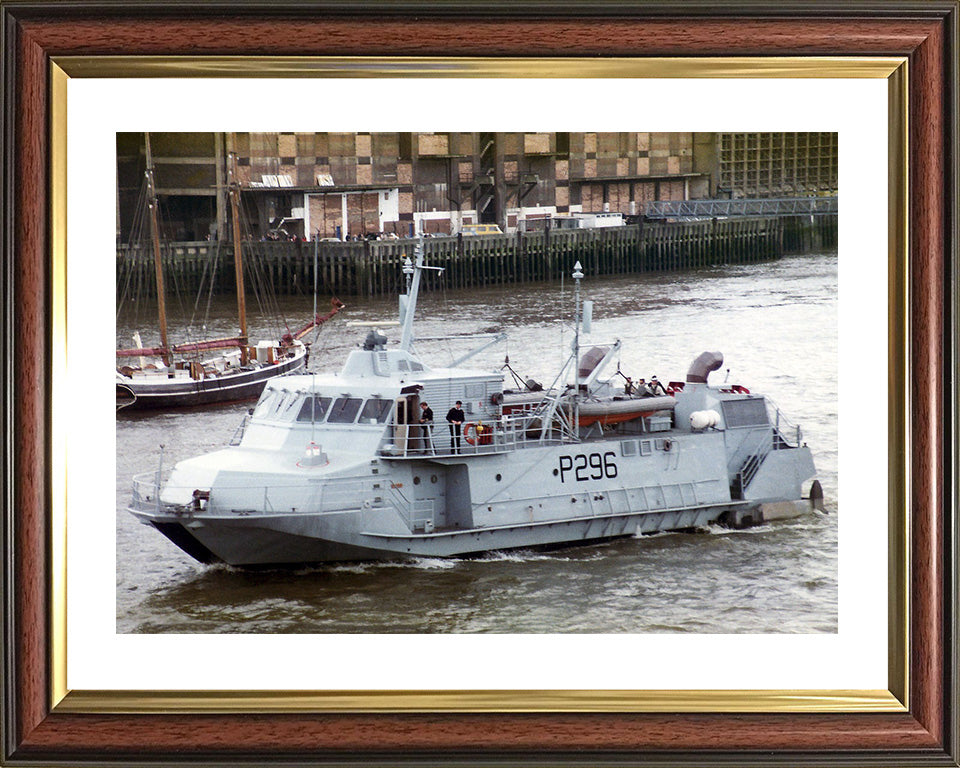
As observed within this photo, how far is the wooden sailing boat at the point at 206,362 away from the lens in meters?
5.07

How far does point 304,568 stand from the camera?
6.12 metres

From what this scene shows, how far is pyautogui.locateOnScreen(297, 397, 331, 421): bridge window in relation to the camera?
25.4ft

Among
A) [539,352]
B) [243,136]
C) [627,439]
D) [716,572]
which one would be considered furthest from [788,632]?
[627,439]

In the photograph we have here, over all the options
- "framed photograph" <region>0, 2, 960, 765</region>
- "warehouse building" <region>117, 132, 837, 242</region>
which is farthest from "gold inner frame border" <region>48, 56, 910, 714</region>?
"warehouse building" <region>117, 132, 837, 242</region>

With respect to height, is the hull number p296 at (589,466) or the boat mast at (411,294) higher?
the boat mast at (411,294)

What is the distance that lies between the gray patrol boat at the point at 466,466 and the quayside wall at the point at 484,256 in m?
0.16

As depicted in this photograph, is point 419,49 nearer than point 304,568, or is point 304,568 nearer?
point 419,49

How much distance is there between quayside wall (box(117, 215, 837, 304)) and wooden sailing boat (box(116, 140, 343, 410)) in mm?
160

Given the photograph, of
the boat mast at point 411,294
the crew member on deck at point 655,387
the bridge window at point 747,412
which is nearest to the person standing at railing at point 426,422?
the crew member on deck at point 655,387

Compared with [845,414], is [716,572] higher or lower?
lower

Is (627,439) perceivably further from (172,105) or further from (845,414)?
(172,105)

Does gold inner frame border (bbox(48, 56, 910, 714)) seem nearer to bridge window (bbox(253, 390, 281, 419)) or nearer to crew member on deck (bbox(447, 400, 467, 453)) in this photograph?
bridge window (bbox(253, 390, 281, 419))

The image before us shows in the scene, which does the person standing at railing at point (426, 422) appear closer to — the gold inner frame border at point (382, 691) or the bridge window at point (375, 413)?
the bridge window at point (375, 413)

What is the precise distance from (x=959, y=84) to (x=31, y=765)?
14.2 ft
